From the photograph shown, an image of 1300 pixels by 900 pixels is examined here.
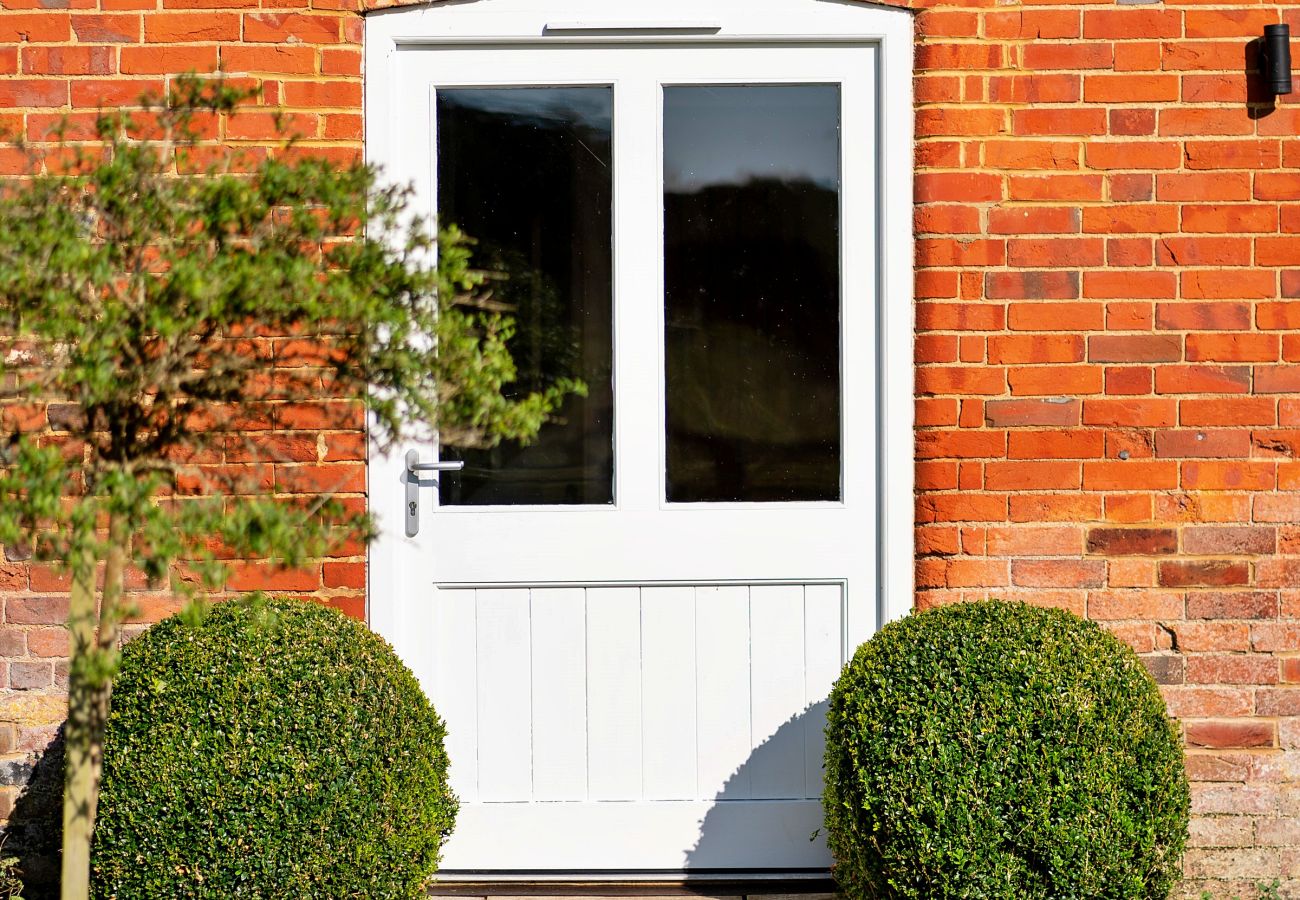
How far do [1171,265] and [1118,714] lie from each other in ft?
4.43

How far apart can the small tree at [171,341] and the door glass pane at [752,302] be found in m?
1.14

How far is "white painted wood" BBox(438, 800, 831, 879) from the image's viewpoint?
11.7ft

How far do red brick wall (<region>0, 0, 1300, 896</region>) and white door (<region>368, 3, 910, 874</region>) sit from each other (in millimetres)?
271

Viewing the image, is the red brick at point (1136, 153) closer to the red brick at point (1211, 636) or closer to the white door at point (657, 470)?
the white door at point (657, 470)

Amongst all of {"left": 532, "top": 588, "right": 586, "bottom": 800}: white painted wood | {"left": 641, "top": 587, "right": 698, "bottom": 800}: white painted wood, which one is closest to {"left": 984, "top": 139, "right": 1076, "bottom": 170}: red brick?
A: {"left": 641, "top": 587, "right": 698, "bottom": 800}: white painted wood

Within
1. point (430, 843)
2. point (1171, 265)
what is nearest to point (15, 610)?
point (430, 843)

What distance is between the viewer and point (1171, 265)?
11.2ft

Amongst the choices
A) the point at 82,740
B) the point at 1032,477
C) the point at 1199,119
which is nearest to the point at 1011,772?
the point at 1032,477

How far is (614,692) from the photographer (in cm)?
357

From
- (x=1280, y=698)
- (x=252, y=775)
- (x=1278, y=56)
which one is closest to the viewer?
(x=252, y=775)

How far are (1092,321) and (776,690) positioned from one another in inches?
56.2

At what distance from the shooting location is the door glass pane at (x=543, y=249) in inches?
140

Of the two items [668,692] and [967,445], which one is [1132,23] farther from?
[668,692]

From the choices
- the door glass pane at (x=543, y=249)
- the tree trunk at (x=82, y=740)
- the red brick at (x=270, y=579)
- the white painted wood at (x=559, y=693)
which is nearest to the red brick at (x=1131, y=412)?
the door glass pane at (x=543, y=249)
